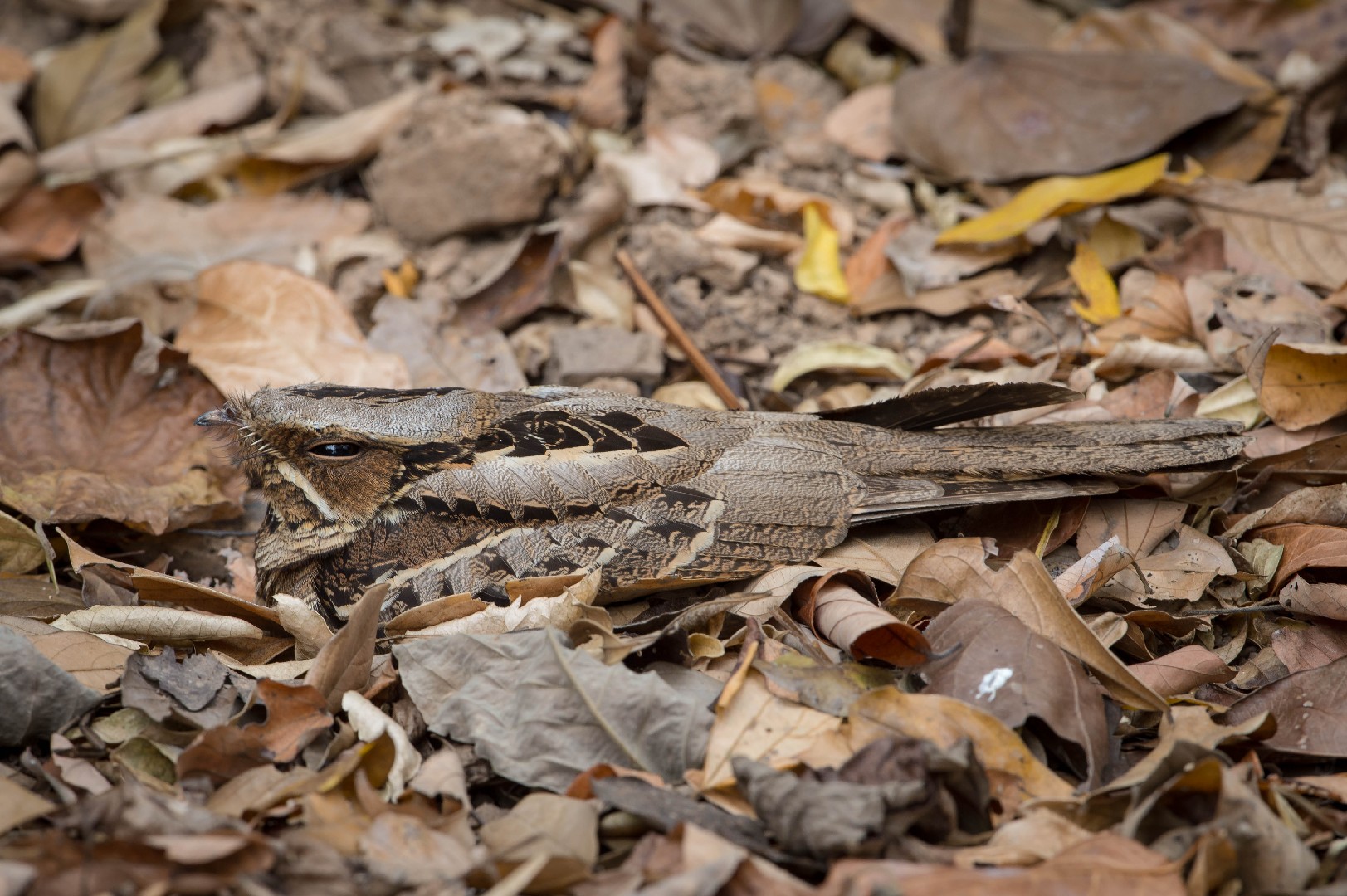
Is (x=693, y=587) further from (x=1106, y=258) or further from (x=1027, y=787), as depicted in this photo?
(x=1106, y=258)

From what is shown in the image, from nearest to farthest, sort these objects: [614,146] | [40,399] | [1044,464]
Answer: [1044,464]
[40,399]
[614,146]

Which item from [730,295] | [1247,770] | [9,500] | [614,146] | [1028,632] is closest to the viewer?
[1247,770]

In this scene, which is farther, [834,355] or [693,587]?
[834,355]

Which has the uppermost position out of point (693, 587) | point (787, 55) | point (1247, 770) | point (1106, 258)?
point (787, 55)

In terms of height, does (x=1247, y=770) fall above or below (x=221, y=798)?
above

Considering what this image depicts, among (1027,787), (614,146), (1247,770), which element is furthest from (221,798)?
(614,146)

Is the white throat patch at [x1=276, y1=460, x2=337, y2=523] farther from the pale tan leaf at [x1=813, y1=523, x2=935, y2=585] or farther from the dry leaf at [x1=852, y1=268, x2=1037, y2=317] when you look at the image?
the dry leaf at [x1=852, y1=268, x2=1037, y2=317]

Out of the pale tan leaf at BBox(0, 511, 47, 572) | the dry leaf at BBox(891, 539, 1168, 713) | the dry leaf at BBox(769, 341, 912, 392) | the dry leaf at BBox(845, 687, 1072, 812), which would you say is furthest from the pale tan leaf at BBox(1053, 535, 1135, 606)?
the pale tan leaf at BBox(0, 511, 47, 572)
